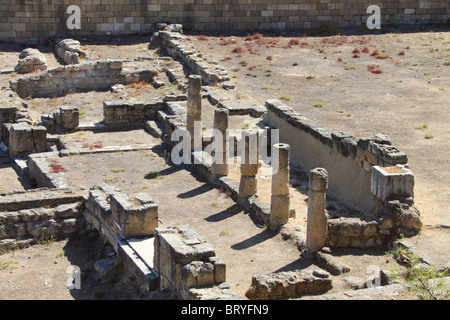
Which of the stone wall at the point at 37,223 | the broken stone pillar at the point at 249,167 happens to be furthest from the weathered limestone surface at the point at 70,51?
the broken stone pillar at the point at 249,167

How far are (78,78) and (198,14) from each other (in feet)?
28.9

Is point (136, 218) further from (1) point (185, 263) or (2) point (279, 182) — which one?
(2) point (279, 182)

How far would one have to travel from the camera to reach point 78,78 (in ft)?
112

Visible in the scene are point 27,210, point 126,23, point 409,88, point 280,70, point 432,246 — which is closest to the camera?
point 432,246

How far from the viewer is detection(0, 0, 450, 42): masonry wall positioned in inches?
1547

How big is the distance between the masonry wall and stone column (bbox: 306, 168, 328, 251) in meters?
23.7

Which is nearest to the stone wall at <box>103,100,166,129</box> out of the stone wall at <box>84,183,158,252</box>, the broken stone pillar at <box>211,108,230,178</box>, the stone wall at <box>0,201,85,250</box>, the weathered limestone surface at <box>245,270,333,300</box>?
the broken stone pillar at <box>211,108,230,178</box>

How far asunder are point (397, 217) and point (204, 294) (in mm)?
5202

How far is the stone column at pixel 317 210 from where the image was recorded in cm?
1811

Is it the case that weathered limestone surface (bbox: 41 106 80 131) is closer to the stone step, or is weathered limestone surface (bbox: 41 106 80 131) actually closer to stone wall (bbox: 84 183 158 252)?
stone wall (bbox: 84 183 158 252)

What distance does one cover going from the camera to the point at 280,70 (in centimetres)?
3475

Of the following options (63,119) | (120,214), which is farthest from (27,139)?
(120,214)

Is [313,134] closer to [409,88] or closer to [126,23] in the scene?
[409,88]

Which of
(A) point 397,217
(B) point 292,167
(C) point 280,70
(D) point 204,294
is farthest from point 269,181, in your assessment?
(C) point 280,70
